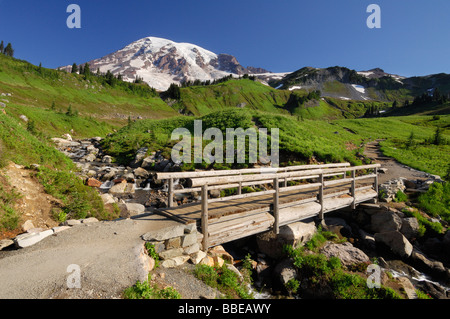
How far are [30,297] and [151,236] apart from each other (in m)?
2.71

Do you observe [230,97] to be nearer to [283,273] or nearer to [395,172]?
[395,172]

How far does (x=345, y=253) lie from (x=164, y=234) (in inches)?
302

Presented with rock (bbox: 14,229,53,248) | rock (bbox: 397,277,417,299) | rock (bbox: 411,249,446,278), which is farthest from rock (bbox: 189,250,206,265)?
rock (bbox: 411,249,446,278)

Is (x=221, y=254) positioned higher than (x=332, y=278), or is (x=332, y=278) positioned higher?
(x=221, y=254)

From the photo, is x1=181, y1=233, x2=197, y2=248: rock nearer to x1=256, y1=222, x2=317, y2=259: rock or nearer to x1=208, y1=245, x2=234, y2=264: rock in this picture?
x1=208, y1=245, x2=234, y2=264: rock

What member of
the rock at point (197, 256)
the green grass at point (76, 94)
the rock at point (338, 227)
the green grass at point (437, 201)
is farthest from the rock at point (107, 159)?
the green grass at point (76, 94)

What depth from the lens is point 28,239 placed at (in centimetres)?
584

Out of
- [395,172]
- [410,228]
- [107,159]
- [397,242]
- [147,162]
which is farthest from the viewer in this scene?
[107,159]

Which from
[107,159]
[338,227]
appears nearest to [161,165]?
[107,159]

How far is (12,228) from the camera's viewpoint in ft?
23.9

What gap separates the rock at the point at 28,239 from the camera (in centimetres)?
571

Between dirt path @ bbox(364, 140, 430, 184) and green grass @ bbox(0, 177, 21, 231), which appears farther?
dirt path @ bbox(364, 140, 430, 184)

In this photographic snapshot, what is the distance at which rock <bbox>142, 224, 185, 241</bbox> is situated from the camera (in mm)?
6113

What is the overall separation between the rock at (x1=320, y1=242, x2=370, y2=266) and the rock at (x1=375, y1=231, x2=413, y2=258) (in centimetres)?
212
